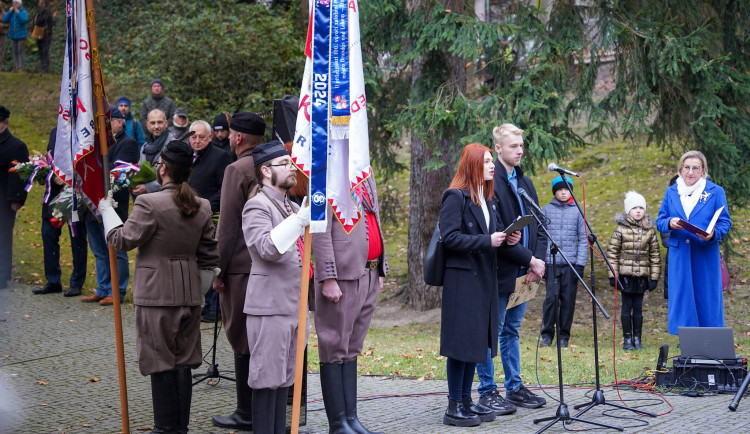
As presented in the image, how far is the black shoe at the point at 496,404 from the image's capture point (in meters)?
7.11

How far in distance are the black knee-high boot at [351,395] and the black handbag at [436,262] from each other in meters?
0.91

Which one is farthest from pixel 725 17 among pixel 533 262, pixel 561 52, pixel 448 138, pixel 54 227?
pixel 54 227

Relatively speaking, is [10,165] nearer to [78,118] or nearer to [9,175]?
[9,175]

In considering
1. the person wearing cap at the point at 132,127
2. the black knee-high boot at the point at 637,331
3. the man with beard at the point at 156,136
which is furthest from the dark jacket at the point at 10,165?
the black knee-high boot at the point at 637,331

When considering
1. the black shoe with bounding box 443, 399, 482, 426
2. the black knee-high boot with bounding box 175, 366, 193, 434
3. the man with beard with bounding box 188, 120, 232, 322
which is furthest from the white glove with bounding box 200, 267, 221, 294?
the man with beard with bounding box 188, 120, 232, 322

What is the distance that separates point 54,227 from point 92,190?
5761 mm

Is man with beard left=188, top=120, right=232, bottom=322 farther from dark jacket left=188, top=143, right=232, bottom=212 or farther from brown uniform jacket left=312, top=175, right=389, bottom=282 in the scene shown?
brown uniform jacket left=312, top=175, right=389, bottom=282

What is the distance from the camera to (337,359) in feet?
20.9

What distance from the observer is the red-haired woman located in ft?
22.0

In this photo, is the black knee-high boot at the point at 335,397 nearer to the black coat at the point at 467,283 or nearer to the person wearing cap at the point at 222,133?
the black coat at the point at 467,283

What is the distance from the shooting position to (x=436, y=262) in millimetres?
6836

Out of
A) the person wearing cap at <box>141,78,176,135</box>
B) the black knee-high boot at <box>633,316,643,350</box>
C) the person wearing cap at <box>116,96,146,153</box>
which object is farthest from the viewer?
the person wearing cap at <box>141,78,176,135</box>

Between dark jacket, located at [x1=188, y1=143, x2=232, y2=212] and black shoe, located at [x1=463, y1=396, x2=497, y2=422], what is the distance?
3.87 meters

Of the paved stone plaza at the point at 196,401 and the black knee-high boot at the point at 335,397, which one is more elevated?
the black knee-high boot at the point at 335,397
